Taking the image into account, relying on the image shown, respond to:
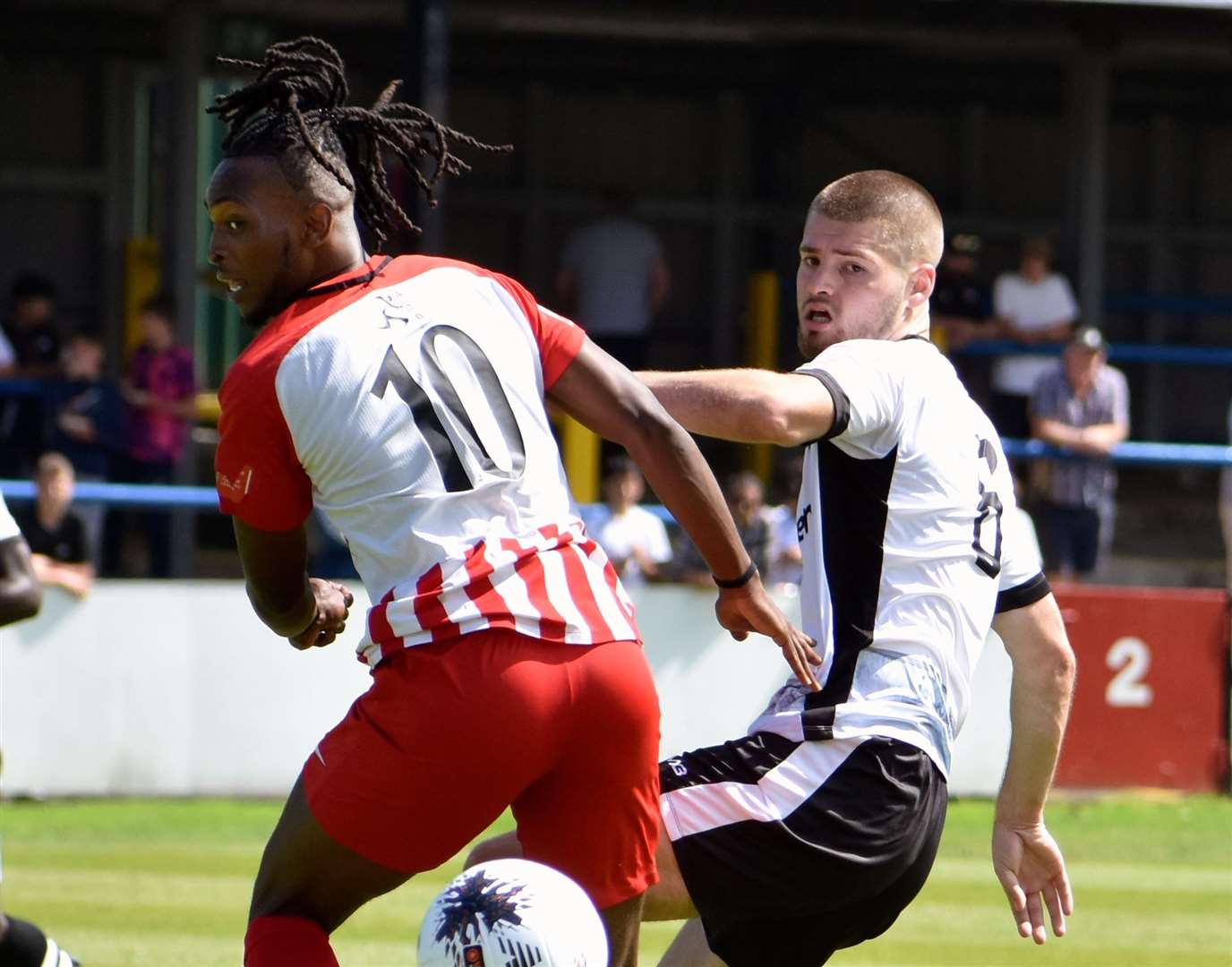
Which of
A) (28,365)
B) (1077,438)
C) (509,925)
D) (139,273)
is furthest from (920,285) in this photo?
(139,273)

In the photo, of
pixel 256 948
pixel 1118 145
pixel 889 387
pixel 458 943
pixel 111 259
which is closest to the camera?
pixel 458 943

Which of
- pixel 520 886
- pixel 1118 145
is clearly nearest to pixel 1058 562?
pixel 1118 145

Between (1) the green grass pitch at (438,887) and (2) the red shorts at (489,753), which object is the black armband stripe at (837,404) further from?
(1) the green grass pitch at (438,887)

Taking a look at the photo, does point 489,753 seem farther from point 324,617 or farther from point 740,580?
point 324,617

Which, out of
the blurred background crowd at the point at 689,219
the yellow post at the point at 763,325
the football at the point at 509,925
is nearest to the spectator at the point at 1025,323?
the blurred background crowd at the point at 689,219

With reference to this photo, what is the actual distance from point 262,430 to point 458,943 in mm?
980

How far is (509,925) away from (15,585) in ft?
6.20

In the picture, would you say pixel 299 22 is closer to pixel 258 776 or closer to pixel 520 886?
pixel 258 776

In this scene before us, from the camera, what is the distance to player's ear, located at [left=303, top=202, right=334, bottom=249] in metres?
3.97

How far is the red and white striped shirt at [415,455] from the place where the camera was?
3812mm

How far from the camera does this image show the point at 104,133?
19797 mm

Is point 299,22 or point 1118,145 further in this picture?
point 1118,145

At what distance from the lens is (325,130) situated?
4.11 metres

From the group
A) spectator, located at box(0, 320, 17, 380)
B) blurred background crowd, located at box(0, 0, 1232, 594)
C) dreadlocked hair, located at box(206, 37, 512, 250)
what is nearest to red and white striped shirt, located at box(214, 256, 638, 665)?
dreadlocked hair, located at box(206, 37, 512, 250)
